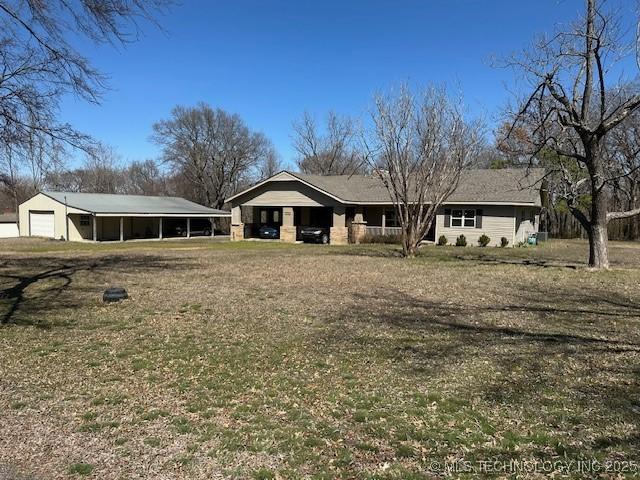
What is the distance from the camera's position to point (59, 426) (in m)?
4.10

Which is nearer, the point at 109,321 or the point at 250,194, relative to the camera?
the point at 109,321

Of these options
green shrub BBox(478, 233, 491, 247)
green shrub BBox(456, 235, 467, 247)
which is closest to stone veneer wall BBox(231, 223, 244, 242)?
Answer: green shrub BBox(456, 235, 467, 247)

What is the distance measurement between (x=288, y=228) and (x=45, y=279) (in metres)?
19.2

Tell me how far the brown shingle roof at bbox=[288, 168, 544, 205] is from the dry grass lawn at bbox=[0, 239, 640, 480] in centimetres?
1616

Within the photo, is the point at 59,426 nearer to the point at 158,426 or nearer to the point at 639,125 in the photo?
the point at 158,426

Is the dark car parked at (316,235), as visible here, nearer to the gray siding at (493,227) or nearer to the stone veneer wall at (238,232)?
the stone veneer wall at (238,232)

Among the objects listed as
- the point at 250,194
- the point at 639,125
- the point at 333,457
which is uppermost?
the point at 639,125

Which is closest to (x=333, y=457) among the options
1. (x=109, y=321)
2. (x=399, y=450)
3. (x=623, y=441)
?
(x=399, y=450)

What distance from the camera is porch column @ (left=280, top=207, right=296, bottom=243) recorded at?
3111 centimetres

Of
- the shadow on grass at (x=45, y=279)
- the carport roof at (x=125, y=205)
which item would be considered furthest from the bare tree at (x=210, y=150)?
the shadow on grass at (x=45, y=279)

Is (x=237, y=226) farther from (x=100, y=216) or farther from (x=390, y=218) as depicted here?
(x=390, y=218)

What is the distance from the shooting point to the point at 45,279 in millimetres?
12883

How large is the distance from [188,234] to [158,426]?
35711 mm

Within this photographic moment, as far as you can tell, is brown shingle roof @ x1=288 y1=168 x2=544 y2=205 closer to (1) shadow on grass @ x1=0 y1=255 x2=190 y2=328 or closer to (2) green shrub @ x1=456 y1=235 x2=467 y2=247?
(2) green shrub @ x1=456 y1=235 x2=467 y2=247
